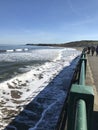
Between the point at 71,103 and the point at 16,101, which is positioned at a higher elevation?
the point at 71,103

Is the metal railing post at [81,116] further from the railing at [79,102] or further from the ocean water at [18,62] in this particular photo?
the ocean water at [18,62]

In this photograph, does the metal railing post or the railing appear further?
the railing

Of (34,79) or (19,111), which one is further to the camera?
(34,79)

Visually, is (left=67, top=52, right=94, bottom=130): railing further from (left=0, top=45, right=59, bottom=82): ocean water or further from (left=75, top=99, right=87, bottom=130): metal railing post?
(left=0, top=45, right=59, bottom=82): ocean water

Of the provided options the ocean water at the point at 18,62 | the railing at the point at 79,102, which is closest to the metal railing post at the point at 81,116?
the railing at the point at 79,102

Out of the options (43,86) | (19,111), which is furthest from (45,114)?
(43,86)

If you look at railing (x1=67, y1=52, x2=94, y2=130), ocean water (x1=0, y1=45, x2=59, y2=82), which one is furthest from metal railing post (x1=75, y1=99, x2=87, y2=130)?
ocean water (x1=0, y1=45, x2=59, y2=82)

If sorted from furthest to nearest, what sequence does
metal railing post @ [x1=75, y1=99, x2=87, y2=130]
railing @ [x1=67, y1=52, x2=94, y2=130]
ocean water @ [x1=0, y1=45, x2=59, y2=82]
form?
ocean water @ [x1=0, y1=45, x2=59, y2=82] → railing @ [x1=67, y1=52, x2=94, y2=130] → metal railing post @ [x1=75, y1=99, x2=87, y2=130]

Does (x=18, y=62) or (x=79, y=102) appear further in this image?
(x=18, y=62)

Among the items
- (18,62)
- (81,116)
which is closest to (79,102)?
(81,116)

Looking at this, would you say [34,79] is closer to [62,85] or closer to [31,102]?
[62,85]

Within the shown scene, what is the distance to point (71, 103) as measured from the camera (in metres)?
2.29

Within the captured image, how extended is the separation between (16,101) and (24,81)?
457cm

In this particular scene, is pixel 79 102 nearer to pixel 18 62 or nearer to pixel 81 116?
pixel 81 116
